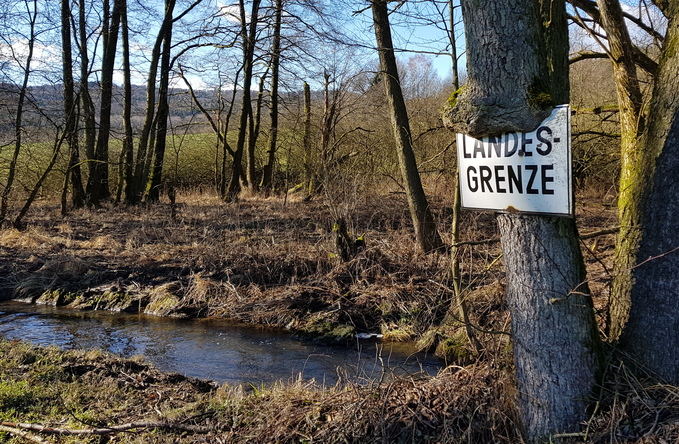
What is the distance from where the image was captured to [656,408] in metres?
3.12

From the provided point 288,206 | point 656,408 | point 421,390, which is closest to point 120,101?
point 288,206

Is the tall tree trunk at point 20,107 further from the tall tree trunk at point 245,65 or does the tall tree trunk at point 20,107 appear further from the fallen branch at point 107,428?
the fallen branch at point 107,428

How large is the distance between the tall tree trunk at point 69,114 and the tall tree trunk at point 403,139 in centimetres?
804

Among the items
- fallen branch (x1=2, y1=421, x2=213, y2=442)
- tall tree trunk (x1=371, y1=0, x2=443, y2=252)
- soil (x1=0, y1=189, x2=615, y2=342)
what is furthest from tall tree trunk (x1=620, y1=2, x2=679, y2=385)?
tall tree trunk (x1=371, y1=0, x2=443, y2=252)

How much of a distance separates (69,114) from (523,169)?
13082 millimetres

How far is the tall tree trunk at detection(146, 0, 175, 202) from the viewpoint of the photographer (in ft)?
56.5

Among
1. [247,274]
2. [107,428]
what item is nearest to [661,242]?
[107,428]

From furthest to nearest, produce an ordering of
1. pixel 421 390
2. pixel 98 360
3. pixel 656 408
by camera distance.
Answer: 1. pixel 98 360
2. pixel 421 390
3. pixel 656 408

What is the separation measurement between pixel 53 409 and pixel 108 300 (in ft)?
18.2

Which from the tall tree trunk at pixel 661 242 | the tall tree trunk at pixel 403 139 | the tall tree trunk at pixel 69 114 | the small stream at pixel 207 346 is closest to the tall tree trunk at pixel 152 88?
the tall tree trunk at pixel 69 114

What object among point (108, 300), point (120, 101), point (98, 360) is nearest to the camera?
point (98, 360)

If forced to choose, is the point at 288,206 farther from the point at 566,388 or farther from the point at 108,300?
the point at 566,388

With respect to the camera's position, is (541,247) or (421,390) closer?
(541,247)

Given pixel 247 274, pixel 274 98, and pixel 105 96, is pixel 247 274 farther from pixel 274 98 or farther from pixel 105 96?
pixel 274 98
